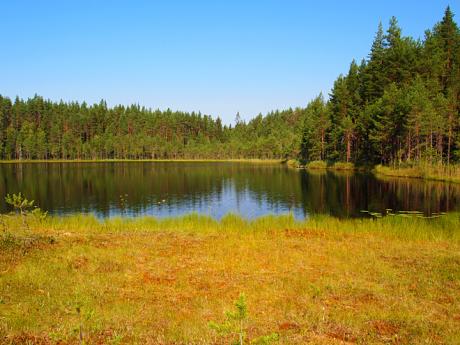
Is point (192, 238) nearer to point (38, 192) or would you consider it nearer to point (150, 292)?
point (150, 292)

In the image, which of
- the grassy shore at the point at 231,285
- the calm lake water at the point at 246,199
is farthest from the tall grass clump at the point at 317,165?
the grassy shore at the point at 231,285

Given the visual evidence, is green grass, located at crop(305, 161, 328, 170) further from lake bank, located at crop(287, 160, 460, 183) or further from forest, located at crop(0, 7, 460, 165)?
lake bank, located at crop(287, 160, 460, 183)

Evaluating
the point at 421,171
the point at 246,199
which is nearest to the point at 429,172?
the point at 421,171

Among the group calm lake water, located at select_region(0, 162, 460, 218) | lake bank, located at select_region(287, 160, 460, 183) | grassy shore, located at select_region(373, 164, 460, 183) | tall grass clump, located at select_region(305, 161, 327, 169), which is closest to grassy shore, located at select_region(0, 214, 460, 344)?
calm lake water, located at select_region(0, 162, 460, 218)

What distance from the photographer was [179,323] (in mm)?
10352

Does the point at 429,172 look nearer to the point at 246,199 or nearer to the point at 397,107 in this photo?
the point at 397,107

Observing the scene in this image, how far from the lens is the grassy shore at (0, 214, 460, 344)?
9.64m

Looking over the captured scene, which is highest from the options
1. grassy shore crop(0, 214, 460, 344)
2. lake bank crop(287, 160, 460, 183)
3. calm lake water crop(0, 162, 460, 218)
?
lake bank crop(287, 160, 460, 183)

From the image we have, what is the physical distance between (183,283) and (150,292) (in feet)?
4.55

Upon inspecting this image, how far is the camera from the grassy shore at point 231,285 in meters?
9.64

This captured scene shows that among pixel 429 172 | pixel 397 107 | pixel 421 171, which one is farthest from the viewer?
pixel 397 107

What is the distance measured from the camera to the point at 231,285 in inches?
541

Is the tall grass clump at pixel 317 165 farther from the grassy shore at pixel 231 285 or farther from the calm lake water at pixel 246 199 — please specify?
the grassy shore at pixel 231 285

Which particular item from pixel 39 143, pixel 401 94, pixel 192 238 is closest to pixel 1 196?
pixel 192 238
